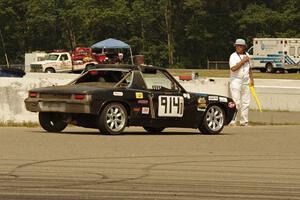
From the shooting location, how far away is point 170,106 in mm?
16453

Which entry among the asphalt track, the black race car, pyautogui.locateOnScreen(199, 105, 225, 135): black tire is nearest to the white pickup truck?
the black race car

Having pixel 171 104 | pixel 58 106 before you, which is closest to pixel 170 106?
pixel 171 104

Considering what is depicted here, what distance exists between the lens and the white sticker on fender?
643 inches

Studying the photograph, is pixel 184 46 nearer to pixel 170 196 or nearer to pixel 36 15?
pixel 36 15

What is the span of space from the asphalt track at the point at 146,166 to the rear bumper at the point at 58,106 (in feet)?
1.55

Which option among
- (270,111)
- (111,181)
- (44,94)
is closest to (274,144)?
(44,94)

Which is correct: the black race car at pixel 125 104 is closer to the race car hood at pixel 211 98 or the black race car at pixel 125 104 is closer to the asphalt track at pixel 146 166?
Result: the race car hood at pixel 211 98

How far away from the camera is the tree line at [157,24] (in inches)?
3895

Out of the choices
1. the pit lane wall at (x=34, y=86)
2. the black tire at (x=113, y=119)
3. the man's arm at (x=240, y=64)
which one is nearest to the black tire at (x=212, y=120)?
the black tire at (x=113, y=119)

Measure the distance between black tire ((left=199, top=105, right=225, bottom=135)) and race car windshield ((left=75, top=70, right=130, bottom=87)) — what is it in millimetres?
1917

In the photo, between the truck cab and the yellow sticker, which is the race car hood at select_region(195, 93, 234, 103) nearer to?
the yellow sticker

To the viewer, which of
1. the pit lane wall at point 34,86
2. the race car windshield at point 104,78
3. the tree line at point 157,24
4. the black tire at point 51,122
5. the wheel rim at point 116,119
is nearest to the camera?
the wheel rim at point 116,119

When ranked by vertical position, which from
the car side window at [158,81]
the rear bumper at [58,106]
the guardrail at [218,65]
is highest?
the car side window at [158,81]

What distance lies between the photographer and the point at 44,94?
15.9 meters
